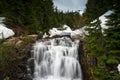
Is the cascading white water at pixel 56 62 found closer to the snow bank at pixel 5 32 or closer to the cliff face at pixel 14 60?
the cliff face at pixel 14 60

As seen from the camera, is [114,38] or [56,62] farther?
[56,62]

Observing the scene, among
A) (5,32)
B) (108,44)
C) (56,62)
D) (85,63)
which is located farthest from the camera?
(5,32)

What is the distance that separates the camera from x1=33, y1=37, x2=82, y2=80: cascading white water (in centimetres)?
2462

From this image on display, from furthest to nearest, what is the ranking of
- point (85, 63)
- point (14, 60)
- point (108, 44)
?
point (14, 60) < point (85, 63) < point (108, 44)

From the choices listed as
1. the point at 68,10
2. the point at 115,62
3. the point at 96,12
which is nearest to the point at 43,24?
the point at 96,12

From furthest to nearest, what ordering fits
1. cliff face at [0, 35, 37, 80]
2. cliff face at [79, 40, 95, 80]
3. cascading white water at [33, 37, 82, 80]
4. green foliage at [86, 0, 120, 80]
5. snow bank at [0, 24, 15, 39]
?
snow bank at [0, 24, 15, 39] < cascading white water at [33, 37, 82, 80] < cliff face at [0, 35, 37, 80] < cliff face at [79, 40, 95, 80] < green foliage at [86, 0, 120, 80]

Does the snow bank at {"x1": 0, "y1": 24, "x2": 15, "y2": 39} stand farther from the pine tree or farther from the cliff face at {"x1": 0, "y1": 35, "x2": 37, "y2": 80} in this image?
the pine tree

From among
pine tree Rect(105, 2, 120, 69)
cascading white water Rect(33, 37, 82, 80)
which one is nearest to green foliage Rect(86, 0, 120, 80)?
pine tree Rect(105, 2, 120, 69)

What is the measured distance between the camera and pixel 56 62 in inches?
990

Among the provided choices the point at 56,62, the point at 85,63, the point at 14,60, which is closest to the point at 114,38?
the point at 85,63

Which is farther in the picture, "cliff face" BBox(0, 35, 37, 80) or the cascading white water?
the cascading white water

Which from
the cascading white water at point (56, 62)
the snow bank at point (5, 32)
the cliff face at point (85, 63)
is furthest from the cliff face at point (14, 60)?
the cliff face at point (85, 63)

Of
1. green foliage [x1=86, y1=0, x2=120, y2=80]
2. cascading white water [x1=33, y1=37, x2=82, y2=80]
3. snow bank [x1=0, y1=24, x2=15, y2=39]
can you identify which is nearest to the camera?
green foliage [x1=86, y1=0, x2=120, y2=80]

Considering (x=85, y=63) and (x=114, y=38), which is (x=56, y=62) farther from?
(x=114, y=38)
